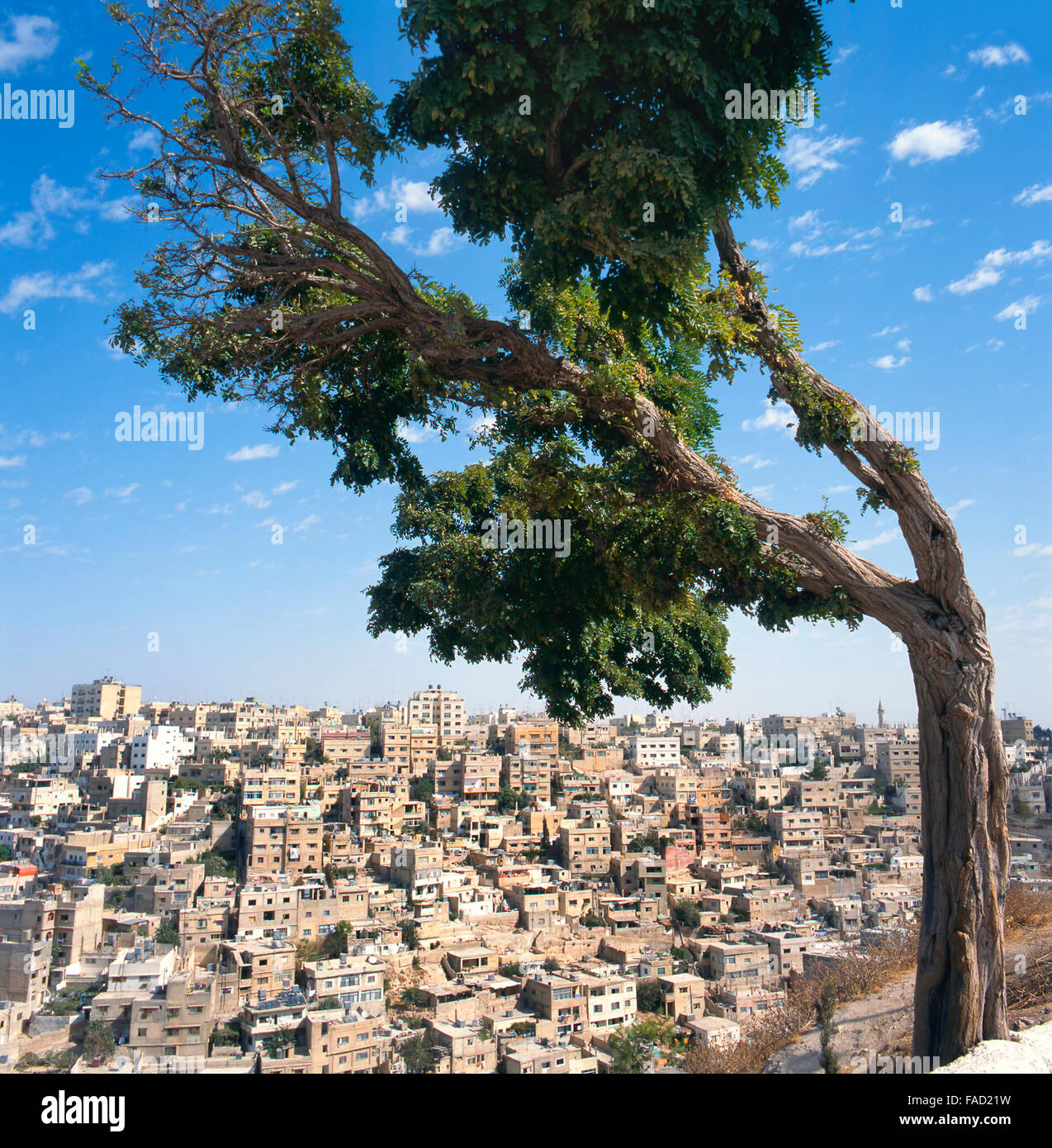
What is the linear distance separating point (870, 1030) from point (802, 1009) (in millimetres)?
911

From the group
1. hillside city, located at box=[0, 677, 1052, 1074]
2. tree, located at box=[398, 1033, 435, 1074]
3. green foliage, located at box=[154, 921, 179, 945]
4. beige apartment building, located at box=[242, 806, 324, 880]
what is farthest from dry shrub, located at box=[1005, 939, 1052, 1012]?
beige apartment building, located at box=[242, 806, 324, 880]

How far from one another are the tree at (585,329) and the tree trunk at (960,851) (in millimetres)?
12

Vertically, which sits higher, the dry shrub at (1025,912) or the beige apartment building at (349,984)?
the dry shrub at (1025,912)

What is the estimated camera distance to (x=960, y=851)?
4.04 metres

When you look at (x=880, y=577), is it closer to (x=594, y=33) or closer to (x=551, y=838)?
Result: (x=594, y=33)

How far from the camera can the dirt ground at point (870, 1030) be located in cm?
527

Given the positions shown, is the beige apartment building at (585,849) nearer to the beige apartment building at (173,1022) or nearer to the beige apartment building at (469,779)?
the beige apartment building at (469,779)

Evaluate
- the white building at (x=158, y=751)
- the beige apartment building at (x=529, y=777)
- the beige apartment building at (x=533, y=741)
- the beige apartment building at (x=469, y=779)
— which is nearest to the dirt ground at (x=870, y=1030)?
the beige apartment building at (x=469, y=779)

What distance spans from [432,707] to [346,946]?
46.4m

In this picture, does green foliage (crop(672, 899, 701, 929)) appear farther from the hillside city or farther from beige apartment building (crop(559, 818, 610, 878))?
beige apartment building (crop(559, 818, 610, 878))

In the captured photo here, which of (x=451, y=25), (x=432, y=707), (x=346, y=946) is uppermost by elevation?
(x=451, y=25)

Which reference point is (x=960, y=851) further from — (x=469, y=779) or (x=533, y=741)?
(x=533, y=741)

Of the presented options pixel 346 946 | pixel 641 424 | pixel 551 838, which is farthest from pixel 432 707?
pixel 641 424
